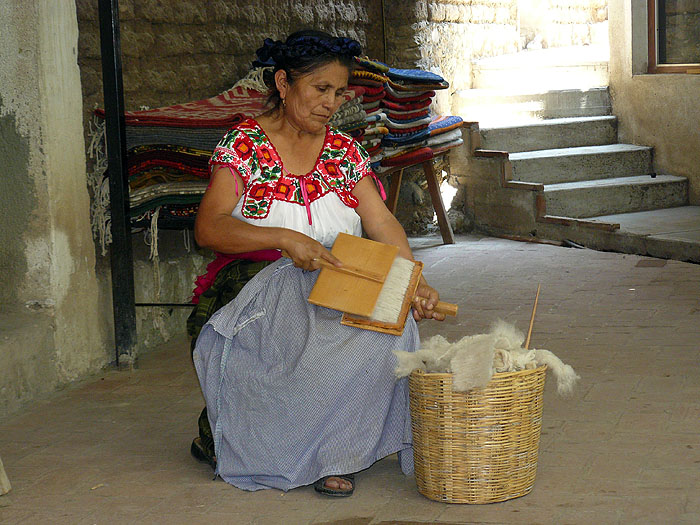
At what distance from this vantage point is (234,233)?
2957 mm

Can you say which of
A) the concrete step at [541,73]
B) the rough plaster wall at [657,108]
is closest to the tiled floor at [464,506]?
Answer: the rough plaster wall at [657,108]

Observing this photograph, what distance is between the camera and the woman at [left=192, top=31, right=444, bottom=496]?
2.83 m

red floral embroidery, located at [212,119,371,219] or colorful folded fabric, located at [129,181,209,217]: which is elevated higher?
red floral embroidery, located at [212,119,371,219]

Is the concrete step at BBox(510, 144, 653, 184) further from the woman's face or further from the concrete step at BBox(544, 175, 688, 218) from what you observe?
the woman's face

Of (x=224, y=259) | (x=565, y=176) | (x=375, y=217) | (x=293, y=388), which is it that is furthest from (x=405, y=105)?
(x=293, y=388)

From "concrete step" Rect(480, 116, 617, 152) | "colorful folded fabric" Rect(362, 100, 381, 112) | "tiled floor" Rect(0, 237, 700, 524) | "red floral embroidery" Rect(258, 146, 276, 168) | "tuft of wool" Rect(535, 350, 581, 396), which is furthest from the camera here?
"concrete step" Rect(480, 116, 617, 152)

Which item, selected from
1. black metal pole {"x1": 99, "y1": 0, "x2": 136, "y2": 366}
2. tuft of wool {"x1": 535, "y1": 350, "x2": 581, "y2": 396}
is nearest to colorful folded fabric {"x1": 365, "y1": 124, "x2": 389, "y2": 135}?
black metal pole {"x1": 99, "y1": 0, "x2": 136, "y2": 366}

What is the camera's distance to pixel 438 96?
26.9 feet

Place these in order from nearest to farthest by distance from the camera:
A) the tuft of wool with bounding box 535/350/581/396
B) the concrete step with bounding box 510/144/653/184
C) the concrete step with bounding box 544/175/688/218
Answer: the tuft of wool with bounding box 535/350/581/396
the concrete step with bounding box 544/175/688/218
the concrete step with bounding box 510/144/653/184

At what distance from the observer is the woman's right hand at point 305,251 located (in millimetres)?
2828

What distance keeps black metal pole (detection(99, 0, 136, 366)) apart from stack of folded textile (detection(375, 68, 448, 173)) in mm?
2475

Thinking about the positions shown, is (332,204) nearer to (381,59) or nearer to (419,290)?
(419,290)

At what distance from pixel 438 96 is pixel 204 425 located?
5.51 meters

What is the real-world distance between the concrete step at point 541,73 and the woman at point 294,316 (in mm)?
5828
